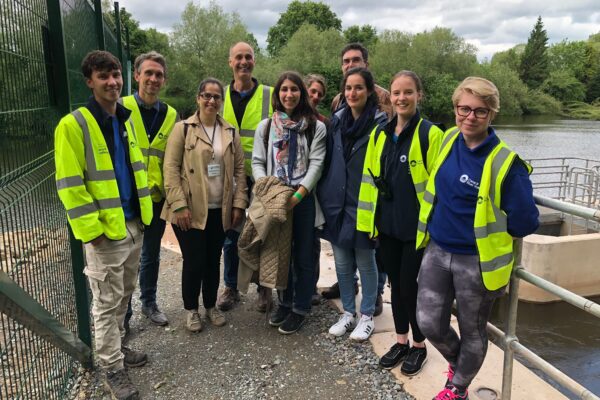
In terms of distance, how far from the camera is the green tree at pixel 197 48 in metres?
41.0

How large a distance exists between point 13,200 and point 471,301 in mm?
2344

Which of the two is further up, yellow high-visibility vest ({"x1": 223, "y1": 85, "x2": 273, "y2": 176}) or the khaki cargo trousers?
yellow high-visibility vest ({"x1": 223, "y1": 85, "x2": 273, "y2": 176})

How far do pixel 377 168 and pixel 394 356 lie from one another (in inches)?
54.3

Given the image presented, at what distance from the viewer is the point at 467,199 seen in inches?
96.3

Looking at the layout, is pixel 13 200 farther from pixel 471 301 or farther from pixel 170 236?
pixel 170 236

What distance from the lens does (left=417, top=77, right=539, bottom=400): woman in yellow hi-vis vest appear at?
2303 mm

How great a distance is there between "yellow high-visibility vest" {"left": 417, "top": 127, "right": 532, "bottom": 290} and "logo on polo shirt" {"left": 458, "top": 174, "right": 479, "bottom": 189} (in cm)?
5

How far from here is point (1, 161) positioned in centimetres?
197

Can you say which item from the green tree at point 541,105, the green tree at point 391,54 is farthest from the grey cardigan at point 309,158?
the green tree at point 541,105

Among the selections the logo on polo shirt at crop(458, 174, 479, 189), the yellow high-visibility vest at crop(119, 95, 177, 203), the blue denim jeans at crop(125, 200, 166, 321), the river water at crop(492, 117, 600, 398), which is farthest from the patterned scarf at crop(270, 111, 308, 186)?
the river water at crop(492, 117, 600, 398)

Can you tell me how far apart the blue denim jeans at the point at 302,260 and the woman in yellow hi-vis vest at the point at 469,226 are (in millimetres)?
1112

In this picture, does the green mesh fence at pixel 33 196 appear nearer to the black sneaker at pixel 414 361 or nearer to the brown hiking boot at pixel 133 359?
the brown hiking boot at pixel 133 359

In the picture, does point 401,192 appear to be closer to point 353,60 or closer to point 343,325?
point 343,325

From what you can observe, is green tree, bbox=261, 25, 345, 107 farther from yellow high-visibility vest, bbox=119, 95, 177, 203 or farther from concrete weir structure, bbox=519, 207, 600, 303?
yellow high-visibility vest, bbox=119, 95, 177, 203
